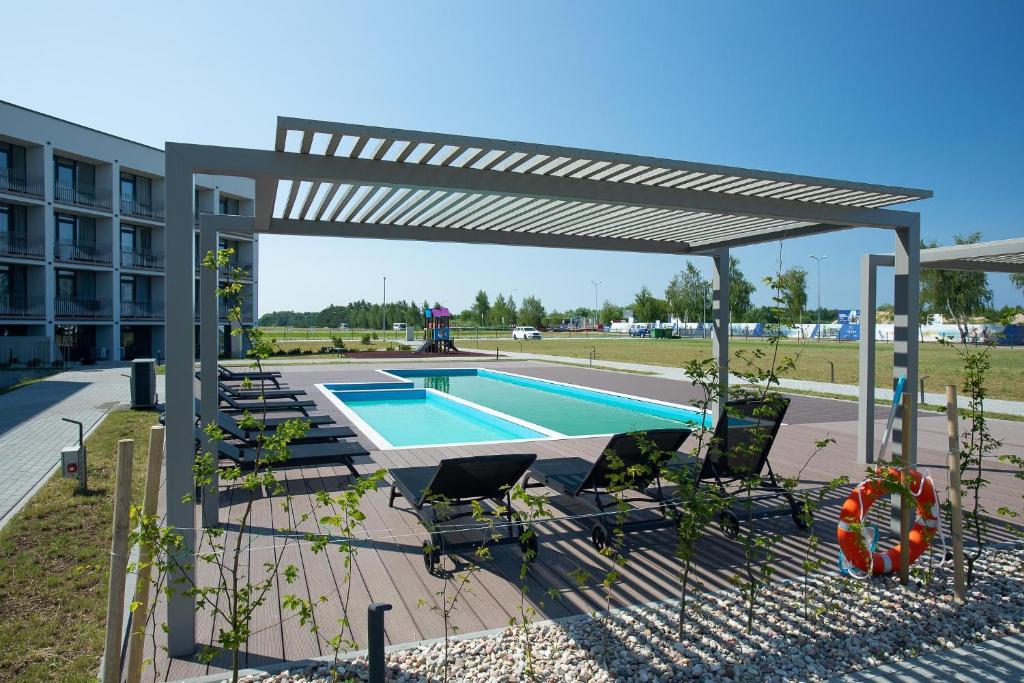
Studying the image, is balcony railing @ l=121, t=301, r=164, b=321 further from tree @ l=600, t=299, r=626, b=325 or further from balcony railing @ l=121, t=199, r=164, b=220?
tree @ l=600, t=299, r=626, b=325

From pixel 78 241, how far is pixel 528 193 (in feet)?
103

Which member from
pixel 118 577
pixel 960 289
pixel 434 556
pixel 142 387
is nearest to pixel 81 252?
pixel 142 387

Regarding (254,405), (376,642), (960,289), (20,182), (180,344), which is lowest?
(254,405)

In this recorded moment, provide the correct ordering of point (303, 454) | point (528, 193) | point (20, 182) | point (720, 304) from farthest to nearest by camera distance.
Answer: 1. point (20, 182)
2. point (720, 304)
3. point (303, 454)
4. point (528, 193)

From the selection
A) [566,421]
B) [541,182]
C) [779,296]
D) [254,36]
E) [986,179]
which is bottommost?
[566,421]

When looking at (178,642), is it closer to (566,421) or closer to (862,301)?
(862,301)

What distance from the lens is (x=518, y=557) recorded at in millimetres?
4672

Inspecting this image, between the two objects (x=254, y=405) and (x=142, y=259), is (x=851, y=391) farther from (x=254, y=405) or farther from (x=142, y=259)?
(x=142, y=259)

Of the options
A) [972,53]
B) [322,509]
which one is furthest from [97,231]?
[972,53]

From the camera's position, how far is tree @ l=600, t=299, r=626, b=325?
11631 centimetres

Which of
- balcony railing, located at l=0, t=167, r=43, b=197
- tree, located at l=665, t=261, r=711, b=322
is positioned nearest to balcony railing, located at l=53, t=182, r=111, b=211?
balcony railing, located at l=0, t=167, r=43, b=197

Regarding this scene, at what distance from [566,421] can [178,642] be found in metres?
10.6

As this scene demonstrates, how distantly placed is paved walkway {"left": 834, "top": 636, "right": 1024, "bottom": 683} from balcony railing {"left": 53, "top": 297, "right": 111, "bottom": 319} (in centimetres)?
3200

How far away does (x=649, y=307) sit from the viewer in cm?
9331
